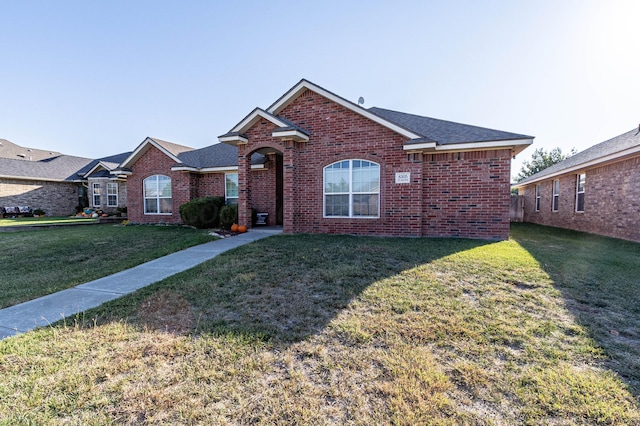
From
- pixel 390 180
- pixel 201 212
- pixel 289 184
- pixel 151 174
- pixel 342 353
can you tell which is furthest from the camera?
pixel 151 174

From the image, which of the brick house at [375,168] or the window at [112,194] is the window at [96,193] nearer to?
the window at [112,194]

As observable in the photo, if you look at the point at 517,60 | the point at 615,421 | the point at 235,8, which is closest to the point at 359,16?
the point at 235,8

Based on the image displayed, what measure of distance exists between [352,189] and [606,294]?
6667 millimetres

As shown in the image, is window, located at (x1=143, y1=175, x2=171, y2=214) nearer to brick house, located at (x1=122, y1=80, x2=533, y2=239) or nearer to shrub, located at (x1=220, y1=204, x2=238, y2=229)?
shrub, located at (x1=220, y1=204, x2=238, y2=229)

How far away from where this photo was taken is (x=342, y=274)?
206 inches

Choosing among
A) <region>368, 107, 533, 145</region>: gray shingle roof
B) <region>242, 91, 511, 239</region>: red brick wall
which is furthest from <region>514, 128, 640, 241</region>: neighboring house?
<region>242, 91, 511, 239</region>: red brick wall

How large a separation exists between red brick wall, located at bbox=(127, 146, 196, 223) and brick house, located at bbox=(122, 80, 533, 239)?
16.2 ft

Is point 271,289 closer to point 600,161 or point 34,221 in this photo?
point 600,161

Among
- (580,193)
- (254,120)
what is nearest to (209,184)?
(254,120)

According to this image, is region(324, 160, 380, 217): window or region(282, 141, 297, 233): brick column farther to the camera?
region(282, 141, 297, 233): brick column

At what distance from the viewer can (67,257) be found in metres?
7.46

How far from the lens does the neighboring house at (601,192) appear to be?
9.92 m

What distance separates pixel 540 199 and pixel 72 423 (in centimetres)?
2263

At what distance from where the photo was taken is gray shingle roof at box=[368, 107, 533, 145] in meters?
8.84
